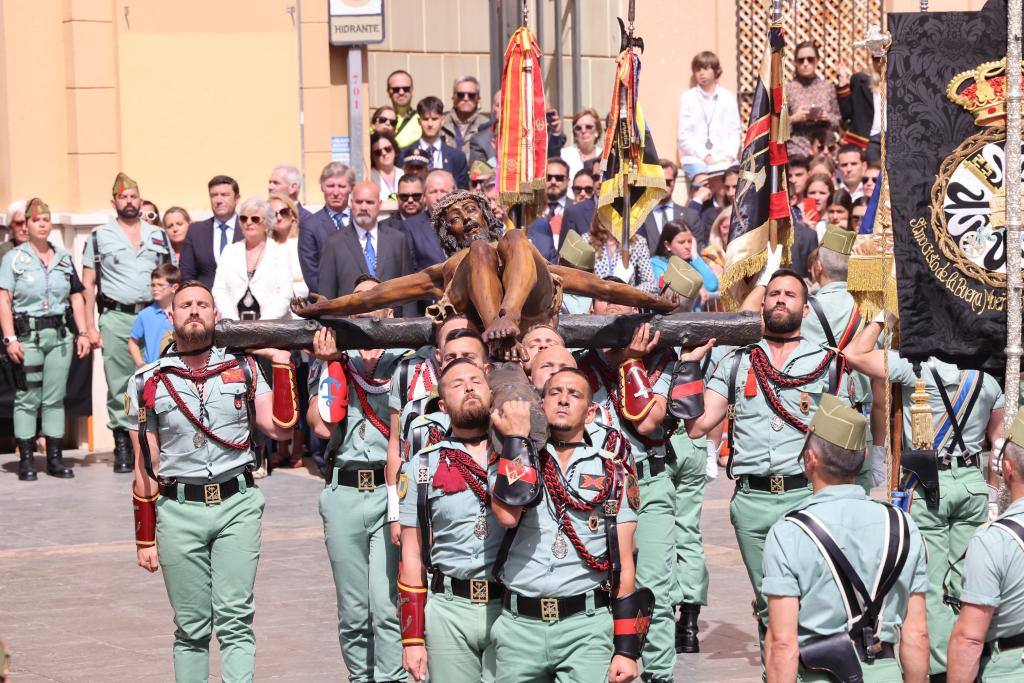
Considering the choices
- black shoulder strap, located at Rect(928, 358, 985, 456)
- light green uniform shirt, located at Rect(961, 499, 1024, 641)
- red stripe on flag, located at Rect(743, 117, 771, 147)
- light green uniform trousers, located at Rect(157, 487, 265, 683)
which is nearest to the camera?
light green uniform shirt, located at Rect(961, 499, 1024, 641)

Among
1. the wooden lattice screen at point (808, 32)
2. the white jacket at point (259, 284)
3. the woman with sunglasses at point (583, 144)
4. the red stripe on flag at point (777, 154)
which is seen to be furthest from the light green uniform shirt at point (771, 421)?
the wooden lattice screen at point (808, 32)

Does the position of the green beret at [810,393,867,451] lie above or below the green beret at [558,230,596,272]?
below

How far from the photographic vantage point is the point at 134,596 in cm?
1072

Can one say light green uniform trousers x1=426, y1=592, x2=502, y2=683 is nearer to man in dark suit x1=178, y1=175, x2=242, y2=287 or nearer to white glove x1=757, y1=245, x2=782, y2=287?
white glove x1=757, y1=245, x2=782, y2=287

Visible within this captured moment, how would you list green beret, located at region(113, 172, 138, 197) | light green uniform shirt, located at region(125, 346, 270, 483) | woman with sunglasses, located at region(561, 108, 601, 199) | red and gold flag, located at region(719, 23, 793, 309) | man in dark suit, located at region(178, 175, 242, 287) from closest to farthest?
light green uniform shirt, located at region(125, 346, 270, 483), red and gold flag, located at region(719, 23, 793, 309), man in dark suit, located at region(178, 175, 242, 287), green beret, located at region(113, 172, 138, 197), woman with sunglasses, located at region(561, 108, 601, 199)

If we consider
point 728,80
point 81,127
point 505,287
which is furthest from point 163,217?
point 505,287

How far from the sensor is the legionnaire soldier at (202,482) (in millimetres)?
8148

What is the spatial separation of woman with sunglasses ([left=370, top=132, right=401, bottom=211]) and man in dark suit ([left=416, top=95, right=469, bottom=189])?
0.29 m

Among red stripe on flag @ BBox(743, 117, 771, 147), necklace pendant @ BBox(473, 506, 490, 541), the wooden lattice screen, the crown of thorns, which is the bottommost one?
necklace pendant @ BBox(473, 506, 490, 541)

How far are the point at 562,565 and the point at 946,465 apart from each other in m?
2.83

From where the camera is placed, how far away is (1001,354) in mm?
7516

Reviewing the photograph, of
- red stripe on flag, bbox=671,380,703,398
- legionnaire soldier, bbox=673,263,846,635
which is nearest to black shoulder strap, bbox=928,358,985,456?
legionnaire soldier, bbox=673,263,846,635

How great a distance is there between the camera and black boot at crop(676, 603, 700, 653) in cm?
959

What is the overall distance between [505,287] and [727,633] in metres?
3.24
